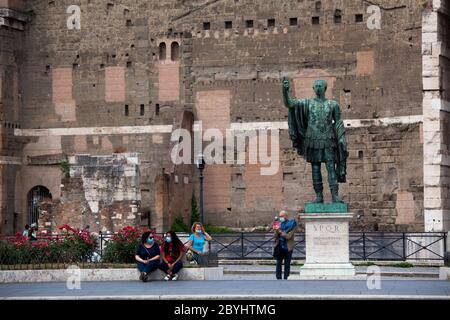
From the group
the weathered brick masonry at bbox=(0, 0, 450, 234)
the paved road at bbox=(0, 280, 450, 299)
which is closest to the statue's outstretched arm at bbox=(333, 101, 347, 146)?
the paved road at bbox=(0, 280, 450, 299)

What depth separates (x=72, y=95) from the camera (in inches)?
1832

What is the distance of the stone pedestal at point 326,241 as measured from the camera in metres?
24.6

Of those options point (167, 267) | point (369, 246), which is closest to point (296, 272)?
point (369, 246)

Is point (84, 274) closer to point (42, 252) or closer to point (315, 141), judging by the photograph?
point (42, 252)

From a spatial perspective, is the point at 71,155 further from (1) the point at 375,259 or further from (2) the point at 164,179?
(1) the point at 375,259

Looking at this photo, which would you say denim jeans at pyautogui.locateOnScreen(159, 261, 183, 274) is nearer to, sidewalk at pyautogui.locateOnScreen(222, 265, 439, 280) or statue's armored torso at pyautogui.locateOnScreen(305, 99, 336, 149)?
statue's armored torso at pyautogui.locateOnScreen(305, 99, 336, 149)

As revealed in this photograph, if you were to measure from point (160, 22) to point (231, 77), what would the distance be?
3480 mm

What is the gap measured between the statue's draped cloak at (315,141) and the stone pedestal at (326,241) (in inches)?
51.5

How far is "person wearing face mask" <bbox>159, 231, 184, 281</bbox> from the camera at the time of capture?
23703 millimetres

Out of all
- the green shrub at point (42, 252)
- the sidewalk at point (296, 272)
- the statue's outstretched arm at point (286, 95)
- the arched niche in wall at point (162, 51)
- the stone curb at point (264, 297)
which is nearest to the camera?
the stone curb at point (264, 297)

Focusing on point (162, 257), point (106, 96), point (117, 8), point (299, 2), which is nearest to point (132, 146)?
point (106, 96)

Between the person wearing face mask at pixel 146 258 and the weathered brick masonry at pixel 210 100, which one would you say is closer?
the person wearing face mask at pixel 146 258

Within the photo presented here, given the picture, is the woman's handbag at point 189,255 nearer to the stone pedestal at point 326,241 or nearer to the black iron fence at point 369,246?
the stone pedestal at point 326,241

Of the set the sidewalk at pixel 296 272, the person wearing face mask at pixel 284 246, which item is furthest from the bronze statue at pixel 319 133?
the sidewalk at pixel 296 272
